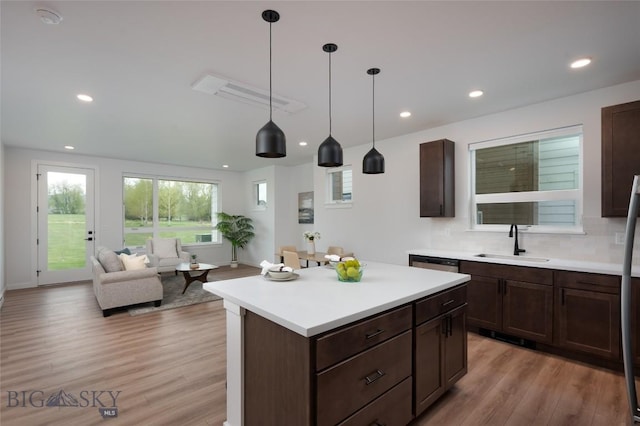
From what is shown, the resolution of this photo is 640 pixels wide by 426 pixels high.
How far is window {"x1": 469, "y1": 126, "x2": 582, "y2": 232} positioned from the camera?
3387mm

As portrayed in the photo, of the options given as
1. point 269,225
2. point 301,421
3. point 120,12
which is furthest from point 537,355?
point 269,225

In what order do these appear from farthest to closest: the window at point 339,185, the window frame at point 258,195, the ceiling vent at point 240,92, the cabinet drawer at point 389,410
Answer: the window frame at point 258,195 → the window at point 339,185 → the ceiling vent at point 240,92 → the cabinet drawer at point 389,410

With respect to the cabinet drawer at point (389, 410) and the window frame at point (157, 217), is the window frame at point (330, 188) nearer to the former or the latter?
the window frame at point (157, 217)

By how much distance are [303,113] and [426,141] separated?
1.97 metres

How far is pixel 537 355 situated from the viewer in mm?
3033

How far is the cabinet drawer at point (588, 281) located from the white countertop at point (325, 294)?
4.05 ft

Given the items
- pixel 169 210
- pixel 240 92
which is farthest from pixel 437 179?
pixel 169 210

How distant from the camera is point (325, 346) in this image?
1.36 meters

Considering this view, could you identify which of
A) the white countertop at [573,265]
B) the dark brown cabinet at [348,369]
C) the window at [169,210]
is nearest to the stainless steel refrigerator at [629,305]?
the white countertop at [573,265]

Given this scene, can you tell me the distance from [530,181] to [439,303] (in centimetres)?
258

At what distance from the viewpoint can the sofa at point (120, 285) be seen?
421cm

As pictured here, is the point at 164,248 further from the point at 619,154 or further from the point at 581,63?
the point at 619,154

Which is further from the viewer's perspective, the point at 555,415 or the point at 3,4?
the point at 555,415

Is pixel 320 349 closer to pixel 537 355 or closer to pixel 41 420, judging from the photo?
pixel 41 420
